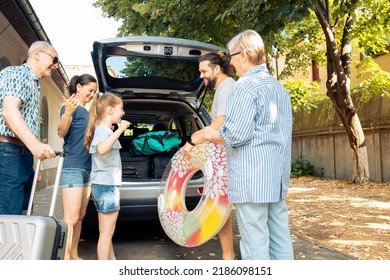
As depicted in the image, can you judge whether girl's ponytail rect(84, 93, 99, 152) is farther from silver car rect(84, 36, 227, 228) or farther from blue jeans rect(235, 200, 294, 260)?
blue jeans rect(235, 200, 294, 260)

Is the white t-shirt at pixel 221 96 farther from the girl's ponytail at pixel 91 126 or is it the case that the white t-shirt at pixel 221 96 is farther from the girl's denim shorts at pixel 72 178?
the girl's denim shorts at pixel 72 178

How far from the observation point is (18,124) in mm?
2756

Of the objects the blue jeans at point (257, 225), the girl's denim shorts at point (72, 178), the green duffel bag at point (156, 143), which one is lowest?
the blue jeans at point (257, 225)

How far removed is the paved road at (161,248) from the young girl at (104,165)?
96 centimetres

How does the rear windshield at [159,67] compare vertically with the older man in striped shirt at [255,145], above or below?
above

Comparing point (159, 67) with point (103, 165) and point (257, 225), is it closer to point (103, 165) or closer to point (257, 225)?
point (103, 165)

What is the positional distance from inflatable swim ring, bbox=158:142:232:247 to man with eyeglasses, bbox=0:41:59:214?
1.32m

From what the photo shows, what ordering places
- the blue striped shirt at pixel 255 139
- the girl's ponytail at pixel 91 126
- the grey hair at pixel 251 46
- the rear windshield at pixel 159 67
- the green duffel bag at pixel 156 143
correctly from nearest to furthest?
the blue striped shirt at pixel 255 139 → the grey hair at pixel 251 46 → the girl's ponytail at pixel 91 126 → the green duffel bag at pixel 156 143 → the rear windshield at pixel 159 67

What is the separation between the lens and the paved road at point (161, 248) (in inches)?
176

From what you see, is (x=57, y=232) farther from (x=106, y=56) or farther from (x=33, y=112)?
(x=106, y=56)

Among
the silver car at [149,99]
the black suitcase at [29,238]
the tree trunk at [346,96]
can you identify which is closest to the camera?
the black suitcase at [29,238]

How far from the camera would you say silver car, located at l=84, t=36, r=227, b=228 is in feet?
14.5

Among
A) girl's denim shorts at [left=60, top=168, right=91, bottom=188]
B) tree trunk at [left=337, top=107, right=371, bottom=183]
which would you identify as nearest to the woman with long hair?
girl's denim shorts at [left=60, top=168, right=91, bottom=188]

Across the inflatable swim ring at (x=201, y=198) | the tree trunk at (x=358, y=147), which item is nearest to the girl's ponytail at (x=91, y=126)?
the inflatable swim ring at (x=201, y=198)
